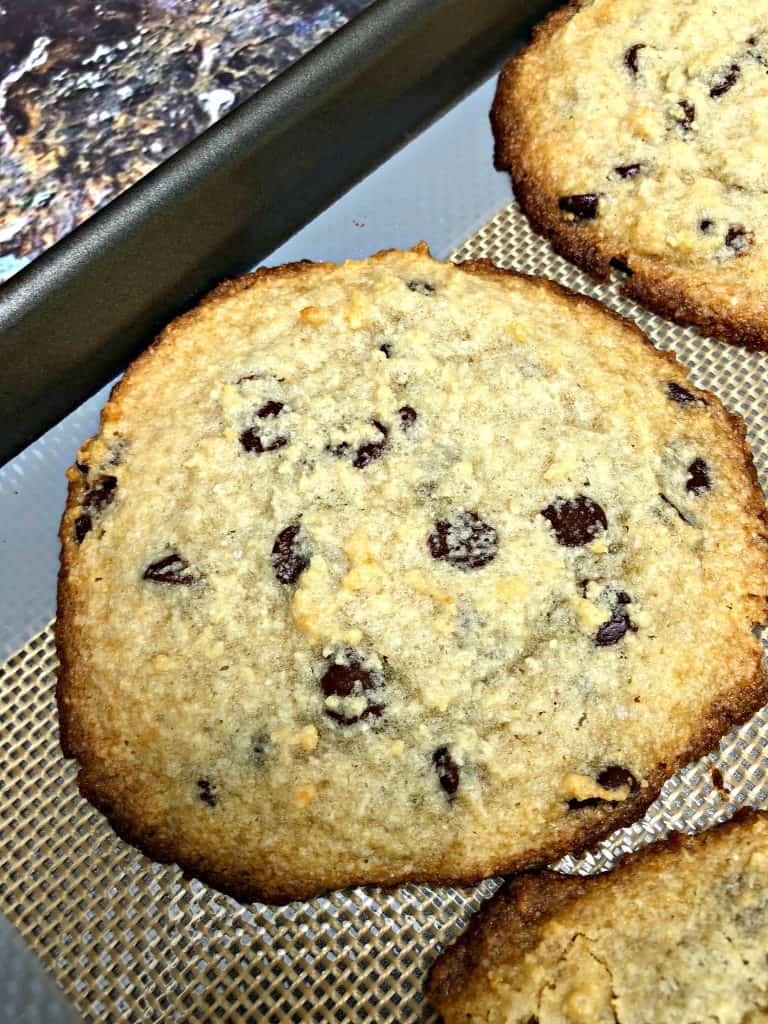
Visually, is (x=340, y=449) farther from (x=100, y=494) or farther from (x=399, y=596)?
(x=100, y=494)

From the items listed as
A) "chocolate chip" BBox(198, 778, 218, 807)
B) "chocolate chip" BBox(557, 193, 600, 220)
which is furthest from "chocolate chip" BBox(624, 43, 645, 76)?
"chocolate chip" BBox(198, 778, 218, 807)

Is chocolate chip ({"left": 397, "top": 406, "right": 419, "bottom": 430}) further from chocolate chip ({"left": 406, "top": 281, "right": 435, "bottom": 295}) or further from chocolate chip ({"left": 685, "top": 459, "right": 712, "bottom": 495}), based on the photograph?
chocolate chip ({"left": 685, "top": 459, "right": 712, "bottom": 495})

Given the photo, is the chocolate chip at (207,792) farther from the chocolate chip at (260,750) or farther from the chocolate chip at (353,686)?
the chocolate chip at (353,686)

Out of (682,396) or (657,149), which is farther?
(657,149)

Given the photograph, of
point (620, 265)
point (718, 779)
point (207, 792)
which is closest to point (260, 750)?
point (207, 792)

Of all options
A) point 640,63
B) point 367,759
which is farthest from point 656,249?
point 367,759
